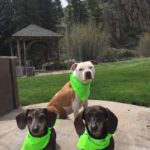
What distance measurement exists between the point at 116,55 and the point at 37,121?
32942mm

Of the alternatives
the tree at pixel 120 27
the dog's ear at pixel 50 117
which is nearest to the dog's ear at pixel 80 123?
the dog's ear at pixel 50 117

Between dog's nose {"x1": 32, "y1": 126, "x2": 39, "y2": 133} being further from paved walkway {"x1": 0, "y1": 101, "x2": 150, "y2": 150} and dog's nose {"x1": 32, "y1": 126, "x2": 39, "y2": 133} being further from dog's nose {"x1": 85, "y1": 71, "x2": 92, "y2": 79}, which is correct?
dog's nose {"x1": 85, "y1": 71, "x2": 92, "y2": 79}

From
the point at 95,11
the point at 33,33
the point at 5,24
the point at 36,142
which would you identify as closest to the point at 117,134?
the point at 36,142

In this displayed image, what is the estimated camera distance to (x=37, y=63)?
3719cm

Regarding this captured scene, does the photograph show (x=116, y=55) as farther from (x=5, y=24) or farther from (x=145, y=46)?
(x=5, y=24)

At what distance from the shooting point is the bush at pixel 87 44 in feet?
107

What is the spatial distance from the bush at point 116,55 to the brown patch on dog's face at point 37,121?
1179 inches

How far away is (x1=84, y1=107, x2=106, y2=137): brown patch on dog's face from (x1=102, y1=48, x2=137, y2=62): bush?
30073mm

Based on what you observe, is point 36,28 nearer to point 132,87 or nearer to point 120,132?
point 132,87

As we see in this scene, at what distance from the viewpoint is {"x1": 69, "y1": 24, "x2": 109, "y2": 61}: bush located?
3259cm

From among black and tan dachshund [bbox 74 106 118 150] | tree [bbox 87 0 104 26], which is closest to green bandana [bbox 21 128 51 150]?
black and tan dachshund [bbox 74 106 118 150]

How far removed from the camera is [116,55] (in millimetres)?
37062

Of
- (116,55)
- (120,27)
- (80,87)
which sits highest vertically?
(120,27)

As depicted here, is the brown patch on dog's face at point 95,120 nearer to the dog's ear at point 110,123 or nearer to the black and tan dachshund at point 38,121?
the dog's ear at point 110,123
